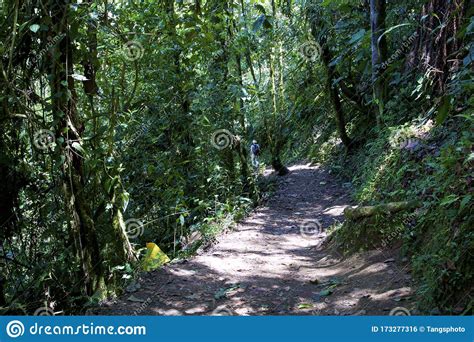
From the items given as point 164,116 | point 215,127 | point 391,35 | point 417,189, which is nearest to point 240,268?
point 417,189

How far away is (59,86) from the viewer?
421 centimetres

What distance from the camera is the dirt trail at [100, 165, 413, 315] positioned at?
4051 mm

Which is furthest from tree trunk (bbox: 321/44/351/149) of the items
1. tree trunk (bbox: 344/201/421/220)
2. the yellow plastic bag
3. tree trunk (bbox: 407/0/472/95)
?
the yellow plastic bag

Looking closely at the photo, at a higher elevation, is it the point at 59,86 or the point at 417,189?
the point at 59,86

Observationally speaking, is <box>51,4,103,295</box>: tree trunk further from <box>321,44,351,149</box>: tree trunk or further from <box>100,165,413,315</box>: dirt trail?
<box>321,44,351,149</box>: tree trunk

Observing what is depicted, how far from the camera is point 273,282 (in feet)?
16.7

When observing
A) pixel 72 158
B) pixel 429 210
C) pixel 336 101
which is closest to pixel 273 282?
pixel 429 210

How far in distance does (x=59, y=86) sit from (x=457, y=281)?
12.6 ft

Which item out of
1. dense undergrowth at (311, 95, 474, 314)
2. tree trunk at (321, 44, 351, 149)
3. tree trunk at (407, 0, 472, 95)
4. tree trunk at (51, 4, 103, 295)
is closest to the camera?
dense undergrowth at (311, 95, 474, 314)

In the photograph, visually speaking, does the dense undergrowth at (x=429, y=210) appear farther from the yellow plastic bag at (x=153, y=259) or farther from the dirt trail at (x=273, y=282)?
the yellow plastic bag at (x=153, y=259)

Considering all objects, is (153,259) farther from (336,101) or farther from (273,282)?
(336,101)

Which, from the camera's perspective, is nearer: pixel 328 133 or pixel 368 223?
pixel 368 223
